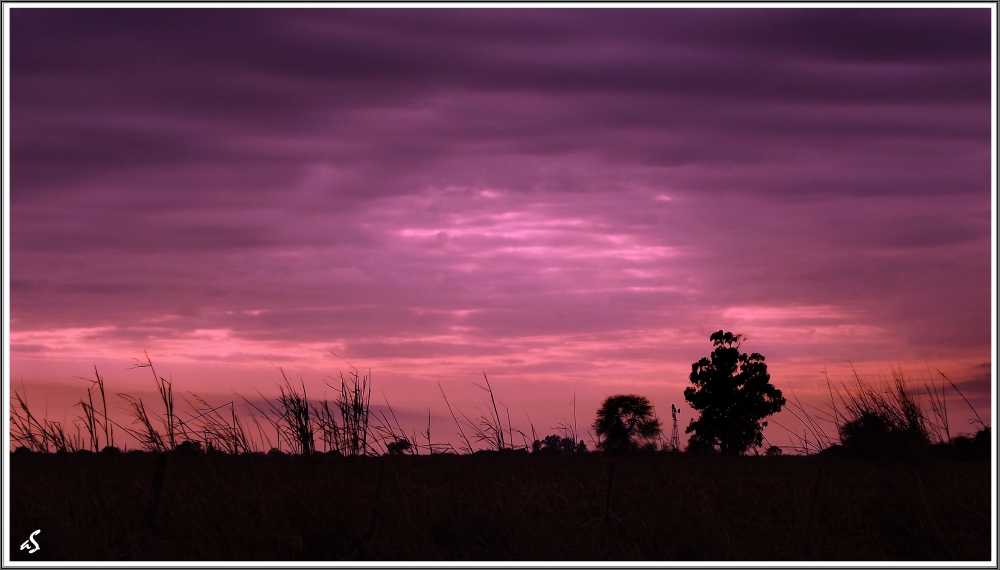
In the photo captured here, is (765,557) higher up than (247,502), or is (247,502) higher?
(247,502)

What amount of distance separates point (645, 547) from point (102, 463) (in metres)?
6.88

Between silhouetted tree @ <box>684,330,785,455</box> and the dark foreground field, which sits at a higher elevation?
silhouetted tree @ <box>684,330,785,455</box>

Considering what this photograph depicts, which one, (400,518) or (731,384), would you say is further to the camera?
(731,384)

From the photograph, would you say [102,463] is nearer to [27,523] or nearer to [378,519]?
[27,523]

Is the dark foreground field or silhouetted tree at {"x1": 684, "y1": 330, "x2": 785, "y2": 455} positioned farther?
silhouetted tree at {"x1": 684, "y1": 330, "x2": 785, "y2": 455}

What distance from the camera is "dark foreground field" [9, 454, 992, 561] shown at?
1012 centimetres

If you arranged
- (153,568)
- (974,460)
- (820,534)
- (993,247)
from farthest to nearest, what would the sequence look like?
(974,460), (820,534), (993,247), (153,568)

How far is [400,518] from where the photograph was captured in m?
10.6

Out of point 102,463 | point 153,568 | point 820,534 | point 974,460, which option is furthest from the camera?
point 974,460

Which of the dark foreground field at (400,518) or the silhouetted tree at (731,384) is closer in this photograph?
the dark foreground field at (400,518)

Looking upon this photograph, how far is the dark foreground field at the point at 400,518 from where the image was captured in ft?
33.2

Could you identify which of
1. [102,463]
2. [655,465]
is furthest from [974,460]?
[102,463]

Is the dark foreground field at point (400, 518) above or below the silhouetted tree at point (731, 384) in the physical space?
below

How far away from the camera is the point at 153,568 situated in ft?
25.5
